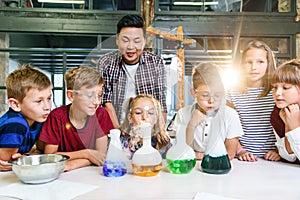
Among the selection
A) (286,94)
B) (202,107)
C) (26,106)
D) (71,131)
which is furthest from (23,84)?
(286,94)

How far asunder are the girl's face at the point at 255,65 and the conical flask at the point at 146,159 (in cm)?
48

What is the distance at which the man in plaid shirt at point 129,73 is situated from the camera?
789mm

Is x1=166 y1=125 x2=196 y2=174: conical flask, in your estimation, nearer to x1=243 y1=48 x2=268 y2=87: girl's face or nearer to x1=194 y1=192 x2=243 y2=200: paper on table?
x1=194 y1=192 x2=243 y2=200: paper on table

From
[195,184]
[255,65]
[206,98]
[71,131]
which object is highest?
[255,65]

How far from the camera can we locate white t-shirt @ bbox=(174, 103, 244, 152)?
Answer: 0.79 meters

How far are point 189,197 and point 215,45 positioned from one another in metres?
1.20

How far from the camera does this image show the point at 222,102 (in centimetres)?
84

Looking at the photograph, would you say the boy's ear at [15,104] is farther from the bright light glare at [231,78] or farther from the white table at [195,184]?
the bright light glare at [231,78]

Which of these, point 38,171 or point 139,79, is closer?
point 38,171

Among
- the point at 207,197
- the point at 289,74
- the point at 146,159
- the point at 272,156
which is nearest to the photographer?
the point at 207,197

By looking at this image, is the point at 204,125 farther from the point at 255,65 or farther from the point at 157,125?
the point at 255,65

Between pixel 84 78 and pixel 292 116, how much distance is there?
66cm

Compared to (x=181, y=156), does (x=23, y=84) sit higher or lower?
higher

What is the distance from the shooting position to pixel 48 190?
2.09 ft
